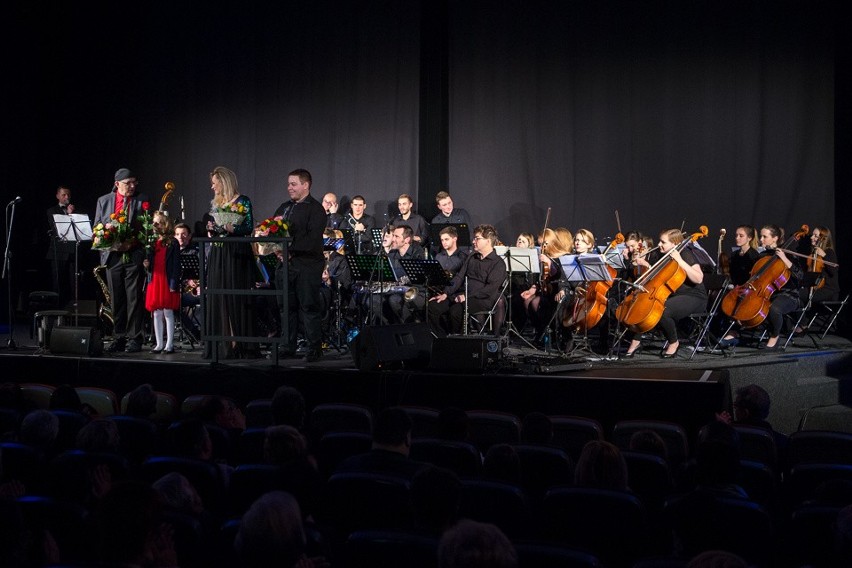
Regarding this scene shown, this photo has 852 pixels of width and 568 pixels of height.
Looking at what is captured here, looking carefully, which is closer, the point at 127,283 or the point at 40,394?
the point at 40,394

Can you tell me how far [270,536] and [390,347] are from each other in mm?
4756

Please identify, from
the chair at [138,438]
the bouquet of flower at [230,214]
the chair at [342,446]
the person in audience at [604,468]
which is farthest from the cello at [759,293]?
the chair at [138,438]

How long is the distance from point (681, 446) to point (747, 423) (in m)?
0.43

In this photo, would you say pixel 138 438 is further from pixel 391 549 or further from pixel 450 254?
pixel 450 254

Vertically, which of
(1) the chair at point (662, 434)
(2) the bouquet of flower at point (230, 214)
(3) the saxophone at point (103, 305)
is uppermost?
(2) the bouquet of flower at point (230, 214)

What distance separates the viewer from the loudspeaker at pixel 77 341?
834 cm

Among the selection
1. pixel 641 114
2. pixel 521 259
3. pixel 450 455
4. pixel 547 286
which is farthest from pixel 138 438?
pixel 641 114

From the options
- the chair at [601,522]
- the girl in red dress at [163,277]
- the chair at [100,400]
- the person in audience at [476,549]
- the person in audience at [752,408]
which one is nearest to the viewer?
the person in audience at [476,549]

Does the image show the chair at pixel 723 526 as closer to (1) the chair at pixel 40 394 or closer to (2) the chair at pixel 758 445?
(2) the chair at pixel 758 445

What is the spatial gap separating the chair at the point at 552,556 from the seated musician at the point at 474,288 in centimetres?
687

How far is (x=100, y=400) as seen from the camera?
6684mm

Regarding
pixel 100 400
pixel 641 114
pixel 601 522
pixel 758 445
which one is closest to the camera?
pixel 601 522

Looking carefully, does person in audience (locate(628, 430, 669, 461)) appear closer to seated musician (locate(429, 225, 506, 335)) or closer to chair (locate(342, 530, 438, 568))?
chair (locate(342, 530, 438, 568))

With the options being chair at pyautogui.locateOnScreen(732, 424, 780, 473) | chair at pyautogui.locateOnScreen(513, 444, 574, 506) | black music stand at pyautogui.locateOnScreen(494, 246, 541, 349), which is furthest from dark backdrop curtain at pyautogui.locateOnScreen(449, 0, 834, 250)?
chair at pyautogui.locateOnScreen(513, 444, 574, 506)
